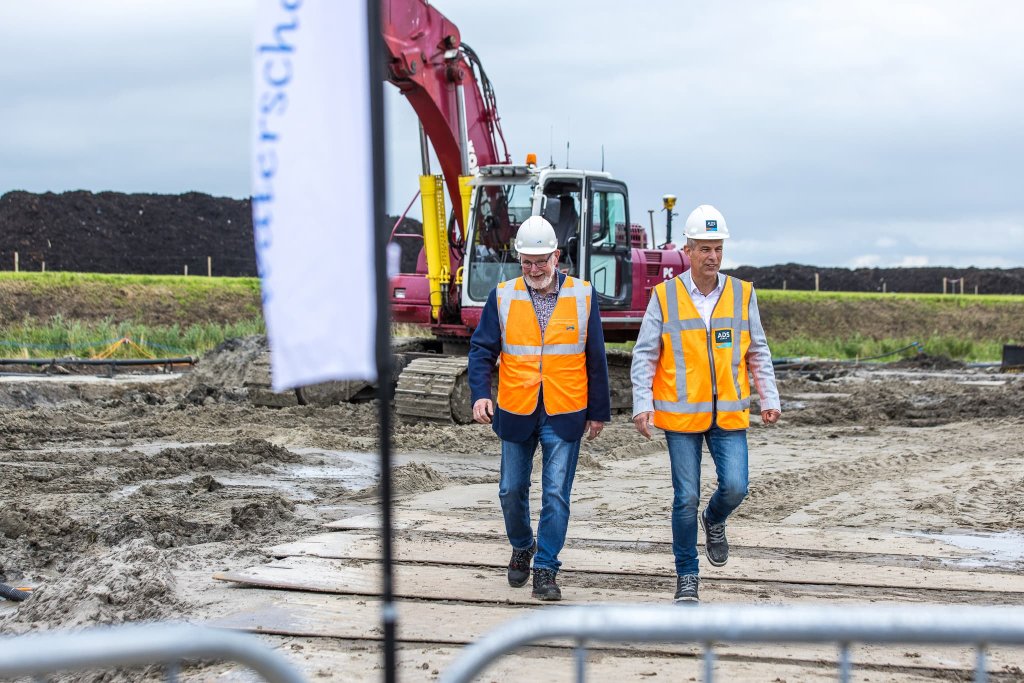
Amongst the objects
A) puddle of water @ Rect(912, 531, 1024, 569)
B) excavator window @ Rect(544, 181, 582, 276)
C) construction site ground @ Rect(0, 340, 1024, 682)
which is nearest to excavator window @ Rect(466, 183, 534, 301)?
excavator window @ Rect(544, 181, 582, 276)

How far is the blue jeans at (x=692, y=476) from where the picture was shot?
5.51 m

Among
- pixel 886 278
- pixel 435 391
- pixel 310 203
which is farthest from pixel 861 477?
pixel 886 278

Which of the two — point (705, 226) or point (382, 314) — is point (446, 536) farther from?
point (382, 314)

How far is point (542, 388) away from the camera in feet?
18.9

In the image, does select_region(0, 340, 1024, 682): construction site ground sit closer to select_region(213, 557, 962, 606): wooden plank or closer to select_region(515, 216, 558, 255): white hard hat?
select_region(213, 557, 962, 606): wooden plank

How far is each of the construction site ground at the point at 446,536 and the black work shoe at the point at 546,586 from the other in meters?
0.08

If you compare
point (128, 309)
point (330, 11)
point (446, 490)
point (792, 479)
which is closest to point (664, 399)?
point (330, 11)

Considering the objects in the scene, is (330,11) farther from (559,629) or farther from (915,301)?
(915,301)

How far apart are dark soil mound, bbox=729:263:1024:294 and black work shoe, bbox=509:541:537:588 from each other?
61.5m

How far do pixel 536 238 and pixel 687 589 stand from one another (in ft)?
6.05

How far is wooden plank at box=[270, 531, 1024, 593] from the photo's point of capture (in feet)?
19.6

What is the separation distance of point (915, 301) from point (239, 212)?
117ft

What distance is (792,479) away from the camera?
995 centimetres


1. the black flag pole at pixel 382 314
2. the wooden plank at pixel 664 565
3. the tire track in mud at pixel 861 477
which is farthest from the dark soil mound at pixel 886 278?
the black flag pole at pixel 382 314
